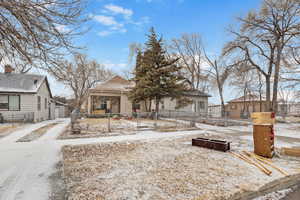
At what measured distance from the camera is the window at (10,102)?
13.7m

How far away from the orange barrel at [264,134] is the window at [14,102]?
17.4m

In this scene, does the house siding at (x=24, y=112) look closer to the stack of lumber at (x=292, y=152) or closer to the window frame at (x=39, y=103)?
the window frame at (x=39, y=103)

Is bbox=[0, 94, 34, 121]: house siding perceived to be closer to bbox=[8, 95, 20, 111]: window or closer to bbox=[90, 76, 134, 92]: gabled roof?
bbox=[8, 95, 20, 111]: window

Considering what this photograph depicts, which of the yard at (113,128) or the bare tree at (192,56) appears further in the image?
the bare tree at (192,56)

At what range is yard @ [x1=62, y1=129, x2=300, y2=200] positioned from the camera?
259cm

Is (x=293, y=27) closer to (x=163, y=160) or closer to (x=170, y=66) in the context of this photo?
(x=170, y=66)

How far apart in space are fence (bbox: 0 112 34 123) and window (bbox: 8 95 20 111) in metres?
0.59

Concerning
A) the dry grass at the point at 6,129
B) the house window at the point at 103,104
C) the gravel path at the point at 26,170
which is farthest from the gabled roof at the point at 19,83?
the gravel path at the point at 26,170

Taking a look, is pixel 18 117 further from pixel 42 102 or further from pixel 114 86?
pixel 114 86

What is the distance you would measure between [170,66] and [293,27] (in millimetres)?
11969

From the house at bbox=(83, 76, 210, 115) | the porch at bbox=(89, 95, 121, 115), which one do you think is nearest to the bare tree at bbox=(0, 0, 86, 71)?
the house at bbox=(83, 76, 210, 115)

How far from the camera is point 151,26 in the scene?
16.9 meters

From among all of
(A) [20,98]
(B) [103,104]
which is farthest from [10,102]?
(B) [103,104]

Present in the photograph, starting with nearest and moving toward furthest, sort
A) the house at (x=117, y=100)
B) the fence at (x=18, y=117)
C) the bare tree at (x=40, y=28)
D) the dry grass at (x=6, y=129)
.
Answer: the bare tree at (x=40, y=28)
the dry grass at (x=6, y=129)
the fence at (x=18, y=117)
the house at (x=117, y=100)
